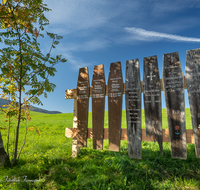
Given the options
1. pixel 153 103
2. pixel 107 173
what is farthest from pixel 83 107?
pixel 153 103

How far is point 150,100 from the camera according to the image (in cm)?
350

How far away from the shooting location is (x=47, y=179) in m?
3.42

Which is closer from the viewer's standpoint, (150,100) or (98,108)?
(150,100)

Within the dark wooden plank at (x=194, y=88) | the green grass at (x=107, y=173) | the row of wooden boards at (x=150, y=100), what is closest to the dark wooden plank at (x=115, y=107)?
the row of wooden boards at (x=150, y=100)

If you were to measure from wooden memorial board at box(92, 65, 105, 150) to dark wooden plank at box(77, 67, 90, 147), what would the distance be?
29cm

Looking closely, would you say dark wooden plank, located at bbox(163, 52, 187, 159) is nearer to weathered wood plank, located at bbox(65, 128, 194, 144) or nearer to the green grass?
weathered wood plank, located at bbox(65, 128, 194, 144)

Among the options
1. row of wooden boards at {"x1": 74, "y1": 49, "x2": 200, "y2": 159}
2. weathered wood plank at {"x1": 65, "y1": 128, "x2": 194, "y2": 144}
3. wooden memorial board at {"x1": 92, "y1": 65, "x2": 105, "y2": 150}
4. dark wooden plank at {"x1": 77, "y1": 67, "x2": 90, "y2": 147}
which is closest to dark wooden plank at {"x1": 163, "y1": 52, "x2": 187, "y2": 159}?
row of wooden boards at {"x1": 74, "y1": 49, "x2": 200, "y2": 159}

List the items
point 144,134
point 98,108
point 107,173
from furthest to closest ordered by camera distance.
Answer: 1. point 98,108
2. point 144,134
3. point 107,173

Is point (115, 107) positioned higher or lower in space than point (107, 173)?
higher

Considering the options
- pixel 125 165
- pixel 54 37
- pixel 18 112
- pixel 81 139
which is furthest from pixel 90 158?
pixel 54 37

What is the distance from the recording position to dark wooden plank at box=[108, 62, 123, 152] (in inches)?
148

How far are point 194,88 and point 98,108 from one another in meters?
2.40

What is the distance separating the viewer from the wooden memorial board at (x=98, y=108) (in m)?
3.99

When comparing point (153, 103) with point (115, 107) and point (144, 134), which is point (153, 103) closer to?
point (144, 134)
